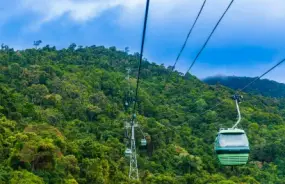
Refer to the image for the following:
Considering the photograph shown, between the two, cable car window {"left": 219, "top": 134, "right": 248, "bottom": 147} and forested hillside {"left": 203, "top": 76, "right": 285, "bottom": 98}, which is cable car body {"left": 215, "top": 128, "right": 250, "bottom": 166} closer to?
cable car window {"left": 219, "top": 134, "right": 248, "bottom": 147}

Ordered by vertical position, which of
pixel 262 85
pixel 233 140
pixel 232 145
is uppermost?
pixel 262 85

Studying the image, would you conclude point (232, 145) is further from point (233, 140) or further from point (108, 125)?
point (108, 125)

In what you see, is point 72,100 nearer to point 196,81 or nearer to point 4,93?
point 4,93

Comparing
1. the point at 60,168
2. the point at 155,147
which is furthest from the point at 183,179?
the point at 60,168

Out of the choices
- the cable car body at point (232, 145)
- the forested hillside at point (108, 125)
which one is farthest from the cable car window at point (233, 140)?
the forested hillside at point (108, 125)

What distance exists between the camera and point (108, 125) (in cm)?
4441

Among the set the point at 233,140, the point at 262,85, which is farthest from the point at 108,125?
the point at 262,85

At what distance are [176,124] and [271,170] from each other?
37.2ft

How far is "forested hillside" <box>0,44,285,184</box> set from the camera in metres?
27.7

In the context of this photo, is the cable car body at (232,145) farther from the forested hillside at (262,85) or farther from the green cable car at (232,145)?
the forested hillside at (262,85)

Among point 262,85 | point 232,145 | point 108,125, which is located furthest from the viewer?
point 262,85

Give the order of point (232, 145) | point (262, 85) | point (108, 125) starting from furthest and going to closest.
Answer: point (262, 85) → point (108, 125) → point (232, 145)

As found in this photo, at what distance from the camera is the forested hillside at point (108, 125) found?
27.7 m

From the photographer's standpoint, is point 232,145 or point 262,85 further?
point 262,85
